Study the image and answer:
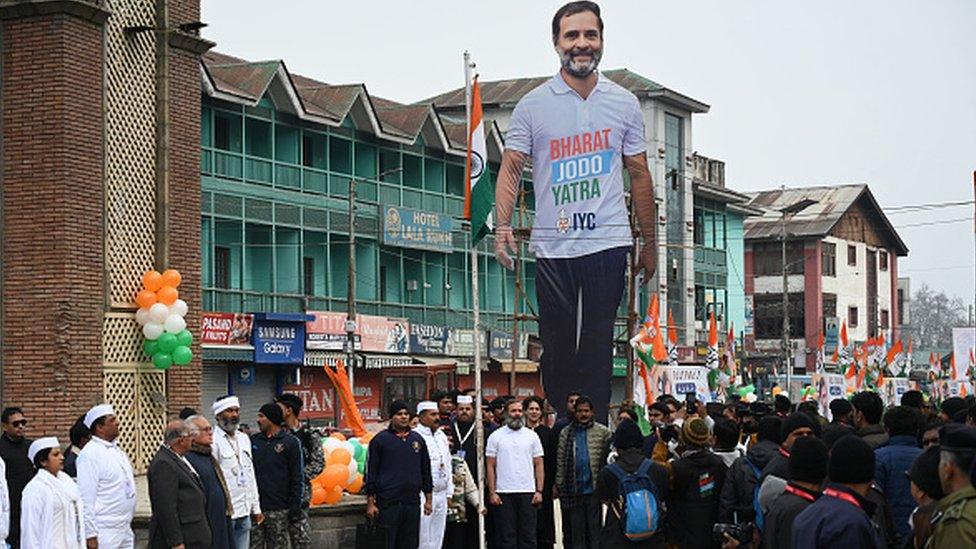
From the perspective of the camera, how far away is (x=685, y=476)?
13367mm

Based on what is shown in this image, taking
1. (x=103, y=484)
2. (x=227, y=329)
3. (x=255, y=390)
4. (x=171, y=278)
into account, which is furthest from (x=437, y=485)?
(x=255, y=390)

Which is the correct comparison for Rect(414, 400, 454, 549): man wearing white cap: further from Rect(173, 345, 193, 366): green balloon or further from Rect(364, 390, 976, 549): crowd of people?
Rect(173, 345, 193, 366): green balloon

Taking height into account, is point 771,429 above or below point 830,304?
below

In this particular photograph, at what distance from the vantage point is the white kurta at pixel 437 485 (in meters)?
17.5

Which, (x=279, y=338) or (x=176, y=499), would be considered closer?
(x=176, y=499)

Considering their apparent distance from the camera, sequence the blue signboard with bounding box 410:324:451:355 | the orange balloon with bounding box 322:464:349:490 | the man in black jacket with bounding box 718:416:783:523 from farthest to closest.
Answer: the blue signboard with bounding box 410:324:451:355 < the orange balloon with bounding box 322:464:349:490 < the man in black jacket with bounding box 718:416:783:523

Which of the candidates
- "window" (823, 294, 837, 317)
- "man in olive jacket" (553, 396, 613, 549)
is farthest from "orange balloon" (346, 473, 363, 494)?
"window" (823, 294, 837, 317)

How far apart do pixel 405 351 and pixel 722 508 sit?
124 feet

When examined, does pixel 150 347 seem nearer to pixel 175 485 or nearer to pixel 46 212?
pixel 46 212

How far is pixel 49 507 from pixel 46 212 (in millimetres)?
9492

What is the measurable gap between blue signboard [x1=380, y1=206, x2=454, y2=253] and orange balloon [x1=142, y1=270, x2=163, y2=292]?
27360 mm

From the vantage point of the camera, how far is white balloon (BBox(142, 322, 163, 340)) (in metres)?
22.6

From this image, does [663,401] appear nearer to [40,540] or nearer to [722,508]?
[722,508]

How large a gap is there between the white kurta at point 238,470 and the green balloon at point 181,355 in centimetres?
764
